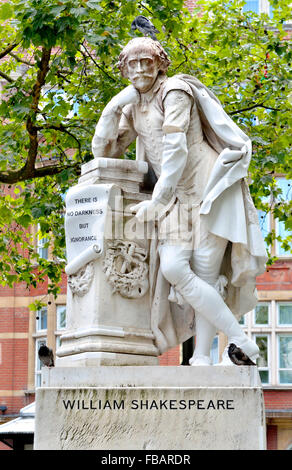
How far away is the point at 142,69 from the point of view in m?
8.66

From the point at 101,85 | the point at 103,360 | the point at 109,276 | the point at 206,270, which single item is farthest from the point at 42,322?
the point at 103,360

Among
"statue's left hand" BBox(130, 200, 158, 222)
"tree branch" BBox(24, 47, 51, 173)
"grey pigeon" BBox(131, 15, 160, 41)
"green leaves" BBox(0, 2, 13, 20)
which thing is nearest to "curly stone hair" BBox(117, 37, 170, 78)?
"grey pigeon" BBox(131, 15, 160, 41)

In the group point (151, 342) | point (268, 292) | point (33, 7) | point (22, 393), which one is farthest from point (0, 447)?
point (151, 342)

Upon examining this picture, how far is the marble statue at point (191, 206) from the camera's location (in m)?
8.34

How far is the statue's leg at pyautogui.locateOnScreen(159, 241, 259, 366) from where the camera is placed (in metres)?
8.29

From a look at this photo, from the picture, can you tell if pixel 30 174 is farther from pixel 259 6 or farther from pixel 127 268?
pixel 259 6

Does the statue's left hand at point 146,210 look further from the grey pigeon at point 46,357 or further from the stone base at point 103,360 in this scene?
the grey pigeon at point 46,357

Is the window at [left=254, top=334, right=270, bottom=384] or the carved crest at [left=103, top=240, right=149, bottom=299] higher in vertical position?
the window at [left=254, top=334, right=270, bottom=384]

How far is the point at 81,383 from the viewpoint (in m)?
8.05

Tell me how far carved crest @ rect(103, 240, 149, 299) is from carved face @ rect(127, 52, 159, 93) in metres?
1.26

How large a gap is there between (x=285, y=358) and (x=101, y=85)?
573 inches

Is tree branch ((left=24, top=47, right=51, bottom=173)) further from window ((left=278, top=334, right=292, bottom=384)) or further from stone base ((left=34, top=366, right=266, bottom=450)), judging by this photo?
window ((left=278, top=334, right=292, bottom=384))
